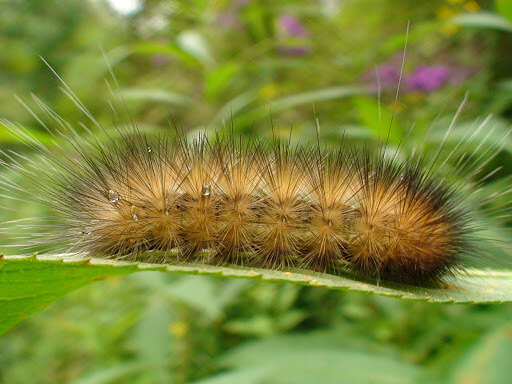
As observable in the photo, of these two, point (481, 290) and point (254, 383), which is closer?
point (481, 290)

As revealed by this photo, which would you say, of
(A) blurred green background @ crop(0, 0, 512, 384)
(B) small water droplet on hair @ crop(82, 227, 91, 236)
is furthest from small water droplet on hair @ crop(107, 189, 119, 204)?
(A) blurred green background @ crop(0, 0, 512, 384)

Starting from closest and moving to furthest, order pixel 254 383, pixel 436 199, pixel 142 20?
pixel 436 199
pixel 254 383
pixel 142 20

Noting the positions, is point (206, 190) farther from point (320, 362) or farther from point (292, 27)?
point (292, 27)

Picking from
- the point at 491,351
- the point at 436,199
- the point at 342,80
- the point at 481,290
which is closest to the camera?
the point at 481,290

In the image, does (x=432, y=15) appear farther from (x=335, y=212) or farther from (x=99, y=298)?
(x=99, y=298)

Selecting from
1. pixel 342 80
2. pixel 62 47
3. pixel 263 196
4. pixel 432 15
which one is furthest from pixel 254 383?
pixel 62 47

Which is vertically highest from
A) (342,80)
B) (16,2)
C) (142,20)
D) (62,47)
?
(16,2)

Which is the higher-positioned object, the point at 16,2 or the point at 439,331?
the point at 16,2
